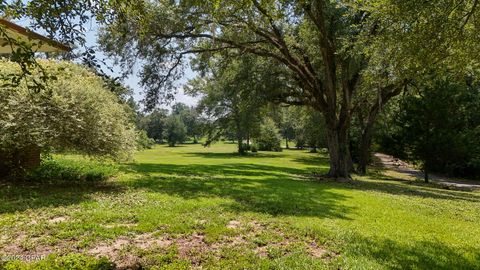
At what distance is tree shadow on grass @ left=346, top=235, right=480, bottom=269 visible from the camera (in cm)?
644

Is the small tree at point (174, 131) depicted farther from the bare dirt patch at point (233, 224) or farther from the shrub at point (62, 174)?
the bare dirt patch at point (233, 224)

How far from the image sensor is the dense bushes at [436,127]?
23.4m

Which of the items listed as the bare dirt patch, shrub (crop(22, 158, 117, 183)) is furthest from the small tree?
the bare dirt patch

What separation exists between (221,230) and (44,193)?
567 cm

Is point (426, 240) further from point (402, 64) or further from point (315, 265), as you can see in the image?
point (402, 64)

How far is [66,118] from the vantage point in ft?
33.6

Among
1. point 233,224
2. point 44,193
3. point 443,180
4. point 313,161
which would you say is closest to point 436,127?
point 443,180

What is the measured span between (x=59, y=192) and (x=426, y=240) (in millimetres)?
9489

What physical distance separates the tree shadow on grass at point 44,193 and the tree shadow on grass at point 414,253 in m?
6.81

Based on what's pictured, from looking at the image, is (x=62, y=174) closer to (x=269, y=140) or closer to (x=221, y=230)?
(x=221, y=230)

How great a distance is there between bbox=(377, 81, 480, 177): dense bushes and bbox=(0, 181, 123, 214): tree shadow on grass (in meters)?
19.9

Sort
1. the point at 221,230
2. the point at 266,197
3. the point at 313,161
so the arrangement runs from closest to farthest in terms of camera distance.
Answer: the point at 221,230
the point at 266,197
the point at 313,161

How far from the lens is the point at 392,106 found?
Result: 30.4 meters

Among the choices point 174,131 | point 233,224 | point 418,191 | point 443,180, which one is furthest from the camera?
point 174,131
